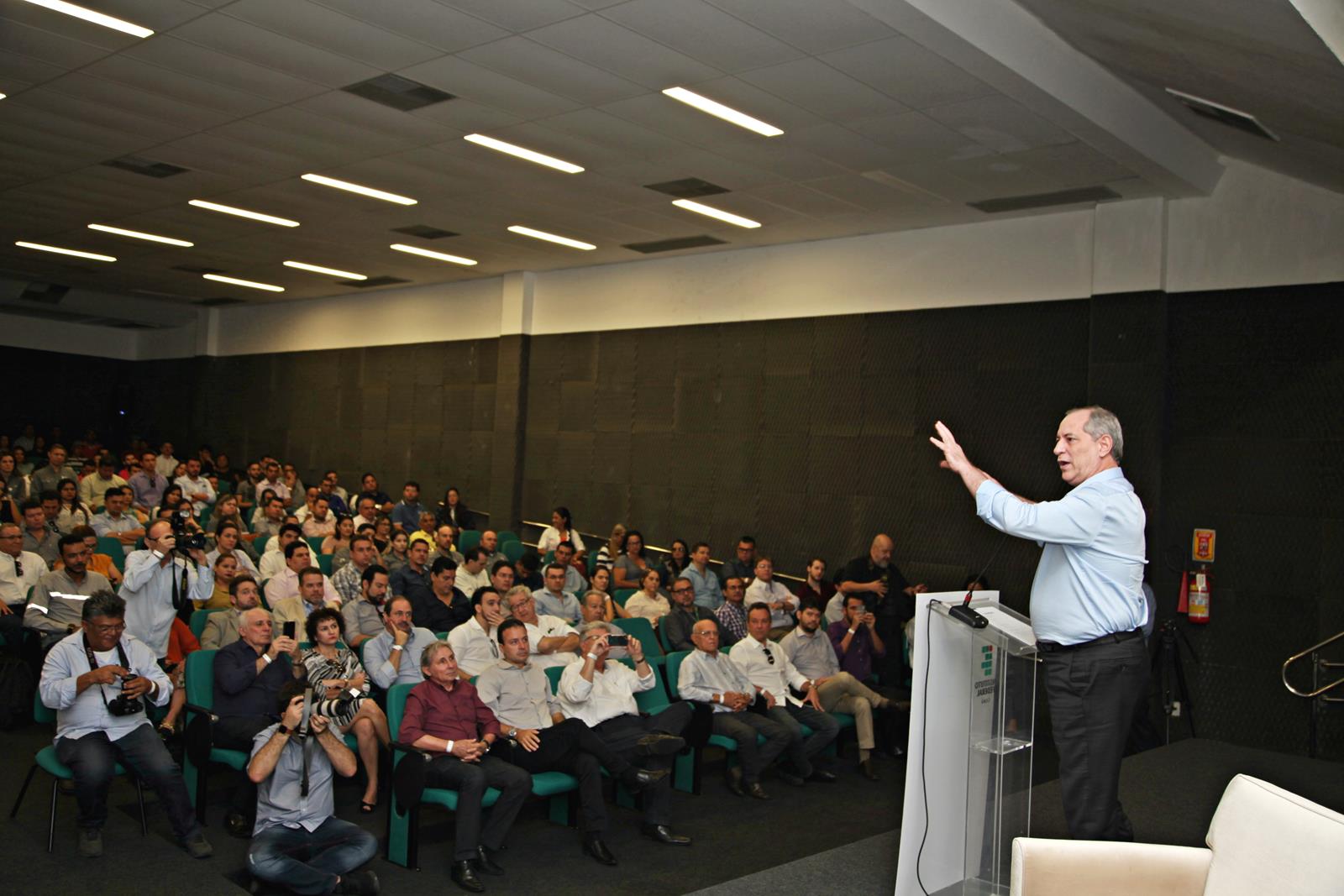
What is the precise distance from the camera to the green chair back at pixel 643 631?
779cm

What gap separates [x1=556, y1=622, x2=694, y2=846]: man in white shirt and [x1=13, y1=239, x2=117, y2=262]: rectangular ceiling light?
10.3m

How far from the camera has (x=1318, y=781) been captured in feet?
20.9

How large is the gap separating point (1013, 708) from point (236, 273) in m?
13.3

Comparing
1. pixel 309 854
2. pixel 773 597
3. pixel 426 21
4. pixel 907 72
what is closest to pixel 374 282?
pixel 773 597

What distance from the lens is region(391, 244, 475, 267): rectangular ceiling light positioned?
39.8 ft

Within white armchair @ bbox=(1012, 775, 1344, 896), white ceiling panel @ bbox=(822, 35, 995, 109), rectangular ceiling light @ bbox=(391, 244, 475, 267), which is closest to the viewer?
white armchair @ bbox=(1012, 775, 1344, 896)

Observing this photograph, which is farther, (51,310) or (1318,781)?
(51,310)

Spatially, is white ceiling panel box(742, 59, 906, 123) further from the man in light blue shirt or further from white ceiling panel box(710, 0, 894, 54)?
the man in light blue shirt

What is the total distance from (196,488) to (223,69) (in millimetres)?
7189

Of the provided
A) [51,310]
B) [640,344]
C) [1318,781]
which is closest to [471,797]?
[1318,781]

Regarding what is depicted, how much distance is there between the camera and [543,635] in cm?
744

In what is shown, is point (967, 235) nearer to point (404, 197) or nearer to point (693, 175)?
Result: point (693, 175)

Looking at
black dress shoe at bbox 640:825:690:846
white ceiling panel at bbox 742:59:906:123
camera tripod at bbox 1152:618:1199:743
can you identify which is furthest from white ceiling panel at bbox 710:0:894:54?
camera tripod at bbox 1152:618:1199:743

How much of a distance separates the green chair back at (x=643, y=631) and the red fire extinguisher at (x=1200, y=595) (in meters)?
3.93
